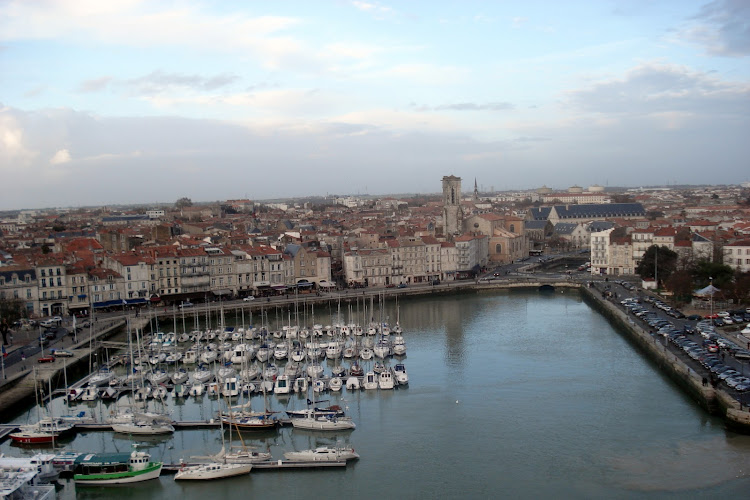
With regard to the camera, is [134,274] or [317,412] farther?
[134,274]

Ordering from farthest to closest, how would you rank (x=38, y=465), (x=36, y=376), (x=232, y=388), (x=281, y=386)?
1. (x=36, y=376)
2. (x=281, y=386)
3. (x=232, y=388)
4. (x=38, y=465)

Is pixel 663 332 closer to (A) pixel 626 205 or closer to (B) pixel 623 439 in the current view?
(B) pixel 623 439

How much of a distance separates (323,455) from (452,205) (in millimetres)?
27211

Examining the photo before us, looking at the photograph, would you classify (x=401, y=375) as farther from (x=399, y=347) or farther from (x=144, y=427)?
(x=144, y=427)

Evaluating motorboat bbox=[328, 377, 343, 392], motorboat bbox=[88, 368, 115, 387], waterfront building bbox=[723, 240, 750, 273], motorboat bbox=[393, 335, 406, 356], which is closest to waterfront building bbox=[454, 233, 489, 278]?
waterfront building bbox=[723, 240, 750, 273]

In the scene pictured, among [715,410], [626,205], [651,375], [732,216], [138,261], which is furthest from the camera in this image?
[626,205]

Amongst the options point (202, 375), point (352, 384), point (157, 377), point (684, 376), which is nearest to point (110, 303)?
point (157, 377)

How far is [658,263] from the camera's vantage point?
25.9m

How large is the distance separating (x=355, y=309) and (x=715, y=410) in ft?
46.7

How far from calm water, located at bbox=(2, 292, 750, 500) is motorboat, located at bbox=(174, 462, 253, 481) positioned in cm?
14

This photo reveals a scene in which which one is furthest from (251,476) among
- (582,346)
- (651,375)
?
(582,346)

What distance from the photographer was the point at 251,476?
35.1 feet

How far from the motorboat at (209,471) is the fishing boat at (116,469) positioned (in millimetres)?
426

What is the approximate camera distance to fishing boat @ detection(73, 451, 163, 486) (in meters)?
10.6
